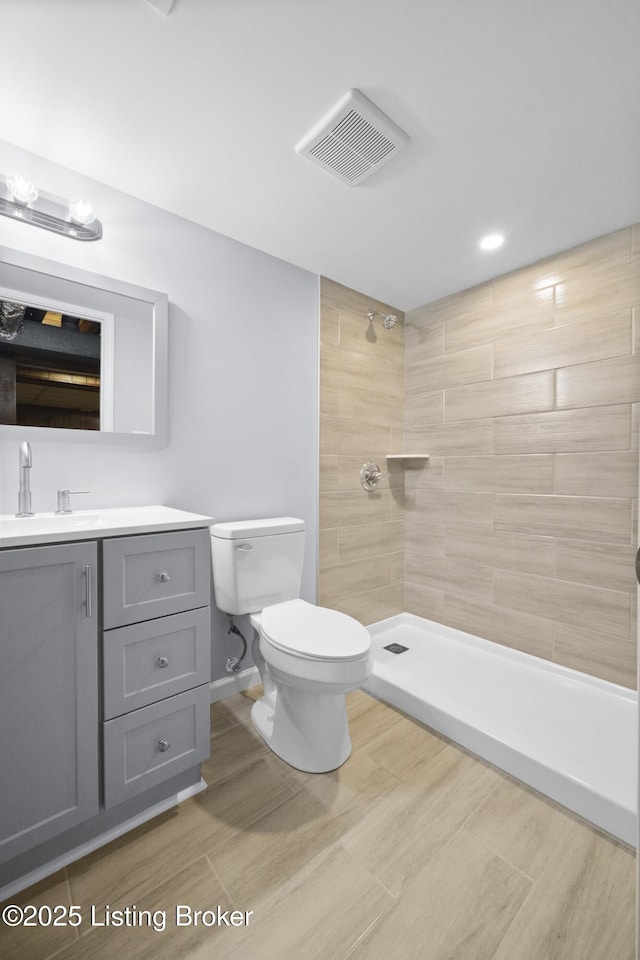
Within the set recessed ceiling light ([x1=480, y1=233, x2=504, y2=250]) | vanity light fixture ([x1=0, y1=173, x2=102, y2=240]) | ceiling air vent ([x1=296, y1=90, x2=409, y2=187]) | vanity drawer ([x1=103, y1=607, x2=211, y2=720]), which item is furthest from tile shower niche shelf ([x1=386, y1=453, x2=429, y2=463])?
vanity light fixture ([x1=0, y1=173, x2=102, y2=240])

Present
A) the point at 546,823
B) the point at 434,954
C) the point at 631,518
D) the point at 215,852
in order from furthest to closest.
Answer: the point at 631,518 < the point at 546,823 < the point at 215,852 < the point at 434,954

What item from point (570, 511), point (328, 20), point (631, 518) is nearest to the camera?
point (328, 20)

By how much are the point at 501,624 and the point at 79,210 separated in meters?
2.77

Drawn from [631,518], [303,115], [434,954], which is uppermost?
[303,115]

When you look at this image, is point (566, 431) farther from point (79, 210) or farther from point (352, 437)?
point (79, 210)

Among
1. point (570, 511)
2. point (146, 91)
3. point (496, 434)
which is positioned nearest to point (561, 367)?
point (496, 434)

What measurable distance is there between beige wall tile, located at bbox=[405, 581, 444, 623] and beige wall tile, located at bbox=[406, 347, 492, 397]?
132cm

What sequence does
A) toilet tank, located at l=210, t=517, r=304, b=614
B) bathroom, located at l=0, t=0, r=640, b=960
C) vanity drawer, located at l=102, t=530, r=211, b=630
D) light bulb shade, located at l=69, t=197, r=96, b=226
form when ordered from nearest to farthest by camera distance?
bathroom, located at l=0, t=0, r=640, b=960, vanity drawer, located at l=102, t=530, r=211, b=630, light bulb shade, located at l=69, t=197, r=96, b=226, toilet tank, located at l=210, t=517, r=304, b=614

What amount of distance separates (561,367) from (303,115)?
5.31 feet

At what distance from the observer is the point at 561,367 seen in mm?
2119

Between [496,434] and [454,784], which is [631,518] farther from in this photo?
[454,784]

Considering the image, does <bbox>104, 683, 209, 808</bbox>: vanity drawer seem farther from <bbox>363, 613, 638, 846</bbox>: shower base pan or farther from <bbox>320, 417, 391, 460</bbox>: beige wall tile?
<bbox>320, 417, 391, 460</bbox>: beige wall tile

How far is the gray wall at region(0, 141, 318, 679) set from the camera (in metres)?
1.56

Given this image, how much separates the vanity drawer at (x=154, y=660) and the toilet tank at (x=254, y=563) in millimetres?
390
